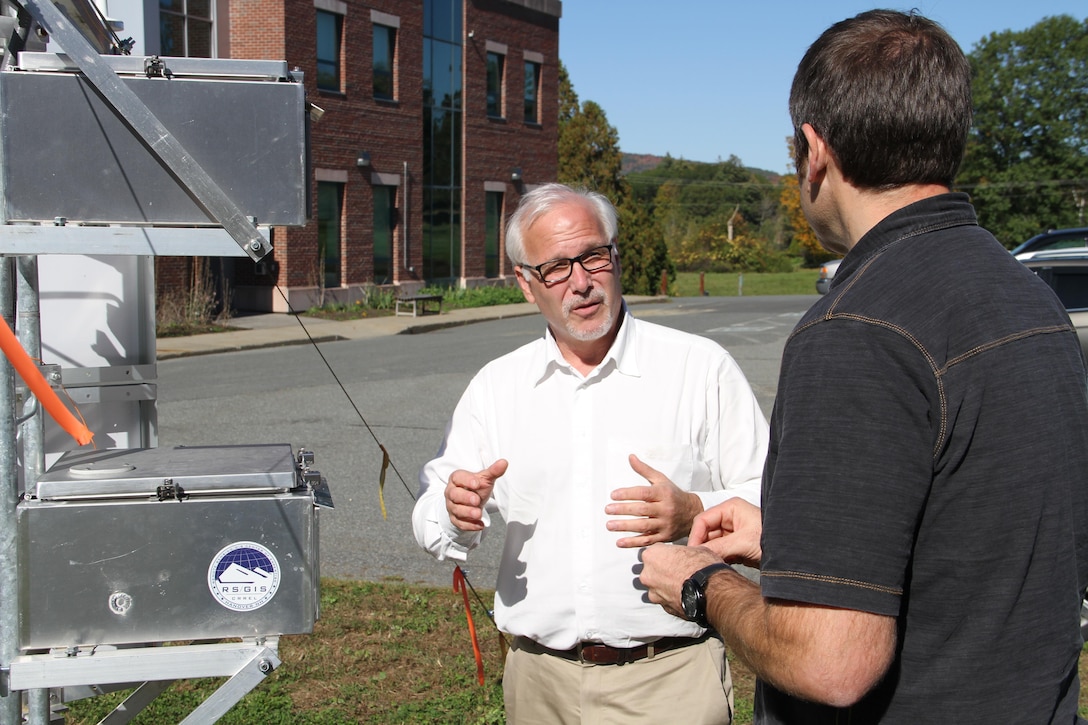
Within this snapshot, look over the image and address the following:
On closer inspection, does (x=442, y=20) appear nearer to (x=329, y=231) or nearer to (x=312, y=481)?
(x=329, y=231)

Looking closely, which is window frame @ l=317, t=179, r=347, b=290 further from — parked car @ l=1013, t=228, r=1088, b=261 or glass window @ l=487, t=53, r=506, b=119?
parked car @ l=1013, t=228, r=1088, b=261

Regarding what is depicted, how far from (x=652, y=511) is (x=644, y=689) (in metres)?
0.57

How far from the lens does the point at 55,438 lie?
3027 millimetres

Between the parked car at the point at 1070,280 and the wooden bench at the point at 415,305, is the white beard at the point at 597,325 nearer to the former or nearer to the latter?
the parked car at the point at 1070,280

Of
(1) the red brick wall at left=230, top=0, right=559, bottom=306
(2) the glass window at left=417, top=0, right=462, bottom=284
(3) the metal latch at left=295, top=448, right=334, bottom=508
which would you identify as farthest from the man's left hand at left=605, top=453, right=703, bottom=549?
(2) the glass window at left=417, top=0, right=462, bottom=284

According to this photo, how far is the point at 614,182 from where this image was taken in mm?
35438

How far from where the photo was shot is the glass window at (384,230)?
2686cm

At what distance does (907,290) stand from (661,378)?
1.31 meters

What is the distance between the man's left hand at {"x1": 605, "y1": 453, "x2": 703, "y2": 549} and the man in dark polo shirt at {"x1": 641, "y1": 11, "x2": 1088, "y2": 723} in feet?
2.33

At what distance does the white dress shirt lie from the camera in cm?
270

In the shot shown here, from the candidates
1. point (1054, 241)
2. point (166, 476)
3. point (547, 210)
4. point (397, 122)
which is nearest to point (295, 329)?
point (397, 122)

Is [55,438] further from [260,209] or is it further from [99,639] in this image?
[260,209]

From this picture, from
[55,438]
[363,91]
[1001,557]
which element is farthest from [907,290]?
[363,91]

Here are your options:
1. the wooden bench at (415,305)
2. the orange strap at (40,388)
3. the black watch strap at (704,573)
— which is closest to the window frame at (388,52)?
the wooden bench at (415,305)
